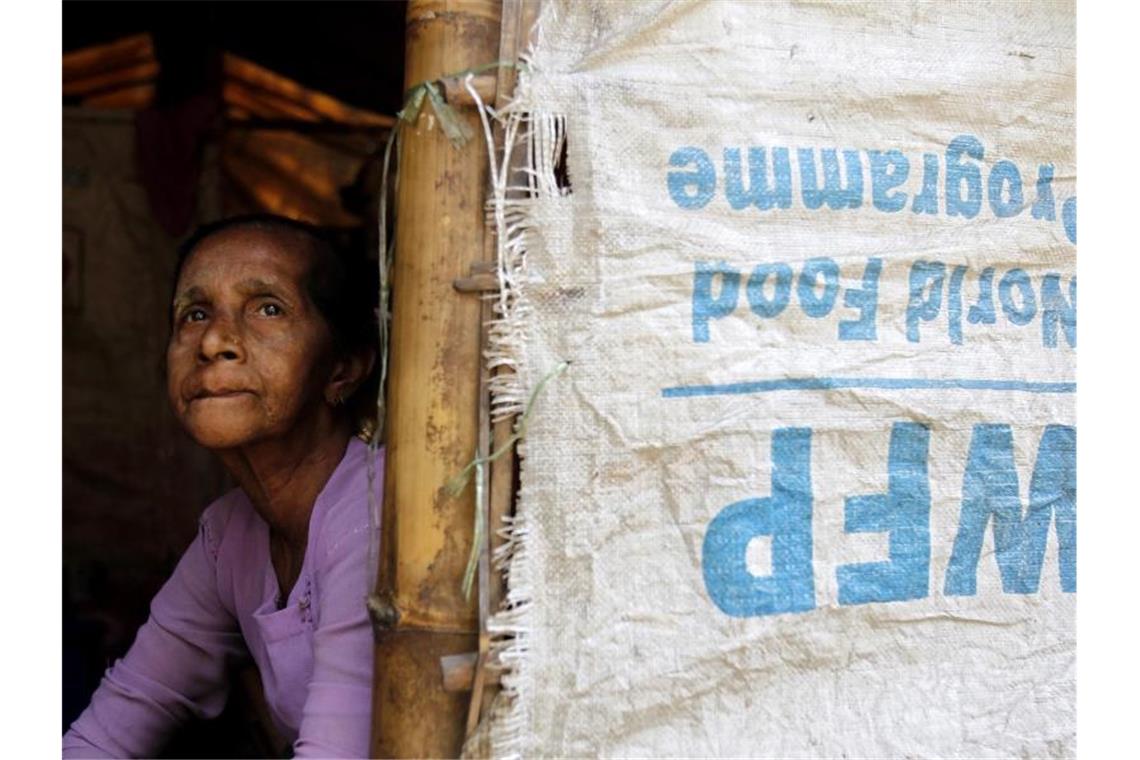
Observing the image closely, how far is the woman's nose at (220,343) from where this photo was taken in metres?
1.76

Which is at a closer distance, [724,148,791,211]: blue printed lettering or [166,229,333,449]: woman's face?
[724,148,791,211]: blue printed lettering

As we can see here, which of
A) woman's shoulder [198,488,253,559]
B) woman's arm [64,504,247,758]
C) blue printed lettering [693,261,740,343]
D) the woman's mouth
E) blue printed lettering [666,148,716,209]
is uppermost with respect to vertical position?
blue printed lettering [666,148,716,209]

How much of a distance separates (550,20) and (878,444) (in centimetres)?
76

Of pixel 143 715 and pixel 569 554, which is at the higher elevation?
pixel 569 554

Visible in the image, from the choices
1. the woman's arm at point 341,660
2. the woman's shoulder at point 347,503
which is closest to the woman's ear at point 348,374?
the woman's shoulder at point 347,503

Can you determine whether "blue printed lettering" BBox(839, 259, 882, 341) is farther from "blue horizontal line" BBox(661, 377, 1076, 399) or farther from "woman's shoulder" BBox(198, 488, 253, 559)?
"woman's shoulder" BBox(198, 488, 253, 559)

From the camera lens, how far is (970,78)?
1687 mm

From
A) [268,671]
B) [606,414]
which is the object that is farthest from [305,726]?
[606,414]

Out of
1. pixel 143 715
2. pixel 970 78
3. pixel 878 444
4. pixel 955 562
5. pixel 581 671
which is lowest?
pixel 143 715

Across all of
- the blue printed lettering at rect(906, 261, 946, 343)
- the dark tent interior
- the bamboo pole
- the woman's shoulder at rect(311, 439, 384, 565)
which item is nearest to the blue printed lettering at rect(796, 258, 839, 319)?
the blue printed lettering at rect(906, 261, 946, 343)

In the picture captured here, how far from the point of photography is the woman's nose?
1.76 meters

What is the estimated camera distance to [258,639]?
1964 mm

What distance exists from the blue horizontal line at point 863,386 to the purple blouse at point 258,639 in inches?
20.9

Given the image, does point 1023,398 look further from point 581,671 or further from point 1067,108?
point 581,671
